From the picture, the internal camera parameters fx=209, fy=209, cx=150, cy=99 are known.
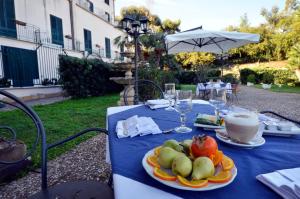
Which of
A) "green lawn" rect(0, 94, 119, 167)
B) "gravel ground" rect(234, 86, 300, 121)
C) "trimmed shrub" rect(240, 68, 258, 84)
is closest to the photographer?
"green lawn" rect(0, 94, 119, 167)

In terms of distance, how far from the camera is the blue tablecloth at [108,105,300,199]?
23.7 inches

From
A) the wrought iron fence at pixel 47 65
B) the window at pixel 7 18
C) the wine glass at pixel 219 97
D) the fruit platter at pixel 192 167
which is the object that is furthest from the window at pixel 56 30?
the fruit platter at pixel 192 167

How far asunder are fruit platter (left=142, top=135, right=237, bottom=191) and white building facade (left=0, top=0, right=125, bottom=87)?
27.5 ft

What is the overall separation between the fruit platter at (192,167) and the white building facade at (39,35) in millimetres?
8369

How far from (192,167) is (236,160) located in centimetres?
27

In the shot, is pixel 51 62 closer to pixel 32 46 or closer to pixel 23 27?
pixel 32 46

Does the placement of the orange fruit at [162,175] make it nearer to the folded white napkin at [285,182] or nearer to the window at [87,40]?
the folded white napkin at [285,182]

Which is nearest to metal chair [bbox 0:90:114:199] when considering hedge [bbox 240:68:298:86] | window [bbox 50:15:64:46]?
window [bbox 50:15:64:46]

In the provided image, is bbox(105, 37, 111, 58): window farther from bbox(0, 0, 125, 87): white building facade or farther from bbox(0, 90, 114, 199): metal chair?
bbox(0, 90, 114, 199): metal chair

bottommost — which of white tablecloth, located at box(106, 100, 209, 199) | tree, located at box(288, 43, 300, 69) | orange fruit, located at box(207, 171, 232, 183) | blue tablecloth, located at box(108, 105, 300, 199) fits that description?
white tablecloth, located at box(106, 100, 209, 199)

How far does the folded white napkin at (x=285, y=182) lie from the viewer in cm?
56

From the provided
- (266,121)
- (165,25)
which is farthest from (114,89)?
(165,25)

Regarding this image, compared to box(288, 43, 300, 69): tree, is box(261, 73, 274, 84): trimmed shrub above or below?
below

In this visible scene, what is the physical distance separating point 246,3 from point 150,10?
52.3ft
